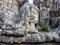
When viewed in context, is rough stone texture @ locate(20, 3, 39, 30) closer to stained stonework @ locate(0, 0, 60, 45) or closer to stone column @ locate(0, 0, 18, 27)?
stained stonework @ locate(0, 0, 60, 45)

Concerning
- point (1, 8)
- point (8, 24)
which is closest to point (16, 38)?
point (8, 24)

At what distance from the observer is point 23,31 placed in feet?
14.7

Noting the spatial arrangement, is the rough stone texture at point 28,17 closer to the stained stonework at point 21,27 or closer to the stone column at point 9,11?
the stained stonework at point 21,27

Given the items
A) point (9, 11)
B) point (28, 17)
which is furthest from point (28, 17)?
point (9, 11)

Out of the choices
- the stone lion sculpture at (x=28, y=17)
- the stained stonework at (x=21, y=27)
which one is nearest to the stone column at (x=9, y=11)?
the stained stonework at (x=21, y=27)

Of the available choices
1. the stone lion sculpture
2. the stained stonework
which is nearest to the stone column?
the stained stonework

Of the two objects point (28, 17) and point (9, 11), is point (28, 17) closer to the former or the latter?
point (28, 17)

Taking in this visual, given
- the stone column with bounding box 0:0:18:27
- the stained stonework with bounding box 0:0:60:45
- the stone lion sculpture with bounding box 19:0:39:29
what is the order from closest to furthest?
the stained stonework with bounding box 0:0:60:45 < the stone lion sculpture with bounding box 19:0:39:29 < the stone column with bounding box 0:0:18:27

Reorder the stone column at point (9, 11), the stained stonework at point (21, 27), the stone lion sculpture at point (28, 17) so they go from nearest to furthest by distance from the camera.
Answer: the stained stonework at point (21, 27) → the stone lion sculpture at point (28, 17) → the stone column at point (9, 11)

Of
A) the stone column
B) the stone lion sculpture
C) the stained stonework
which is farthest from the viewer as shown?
the stone column

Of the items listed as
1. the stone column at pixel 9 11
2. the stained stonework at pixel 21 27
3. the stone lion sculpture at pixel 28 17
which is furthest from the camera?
the stone column at pixel 9 11

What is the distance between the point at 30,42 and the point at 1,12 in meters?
1.65

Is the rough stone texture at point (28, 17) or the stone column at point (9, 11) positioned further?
the stone column at point (9, 11)

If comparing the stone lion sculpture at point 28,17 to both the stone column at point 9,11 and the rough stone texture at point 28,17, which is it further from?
the stone column at point 9,11
